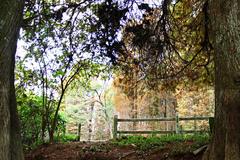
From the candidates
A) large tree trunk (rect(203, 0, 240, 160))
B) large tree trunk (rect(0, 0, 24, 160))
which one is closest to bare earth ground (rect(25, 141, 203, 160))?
large tree trunk (rect(203, 0, 240, 160))

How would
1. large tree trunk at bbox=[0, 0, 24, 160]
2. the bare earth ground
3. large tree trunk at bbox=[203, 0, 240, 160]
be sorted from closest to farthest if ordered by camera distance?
large tree trunk at bbox=[0, 0, 24, 160]
large tree trunk at bbox=[203, 0, 240, 160]
the bare earth ground

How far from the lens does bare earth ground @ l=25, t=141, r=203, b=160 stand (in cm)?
732

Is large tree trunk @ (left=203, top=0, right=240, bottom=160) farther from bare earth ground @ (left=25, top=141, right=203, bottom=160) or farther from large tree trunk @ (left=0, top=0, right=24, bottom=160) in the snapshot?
large tree trunk @ (left=0, top=0, right=24, bottom=160)

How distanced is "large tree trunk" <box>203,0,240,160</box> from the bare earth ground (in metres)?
2.21

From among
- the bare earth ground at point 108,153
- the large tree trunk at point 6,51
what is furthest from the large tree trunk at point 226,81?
the large tree trunk at point 6,51

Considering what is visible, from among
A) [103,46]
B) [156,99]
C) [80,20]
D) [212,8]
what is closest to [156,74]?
[103,46]

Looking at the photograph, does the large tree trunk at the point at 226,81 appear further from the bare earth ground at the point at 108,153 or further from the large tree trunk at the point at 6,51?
the large tree trunk at the point at 6,51

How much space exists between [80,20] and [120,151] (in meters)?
3.72

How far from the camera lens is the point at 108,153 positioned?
869cm

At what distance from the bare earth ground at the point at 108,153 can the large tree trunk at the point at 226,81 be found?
221cm

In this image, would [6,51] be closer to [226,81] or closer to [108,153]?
[226,81]

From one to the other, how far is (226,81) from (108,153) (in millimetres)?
4732

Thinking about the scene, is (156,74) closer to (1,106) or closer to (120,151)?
(120,151)

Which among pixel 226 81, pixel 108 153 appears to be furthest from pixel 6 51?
pixel 108 153
